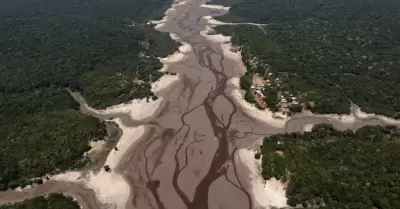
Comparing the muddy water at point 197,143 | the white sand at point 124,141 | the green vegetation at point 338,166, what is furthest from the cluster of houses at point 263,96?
the white sand at point 124,141

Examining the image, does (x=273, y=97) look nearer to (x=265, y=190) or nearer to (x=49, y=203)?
(x=265, y=190)

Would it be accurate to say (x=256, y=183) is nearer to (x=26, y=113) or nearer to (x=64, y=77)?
(x=26, y=113)

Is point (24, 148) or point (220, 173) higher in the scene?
point (24, 148)

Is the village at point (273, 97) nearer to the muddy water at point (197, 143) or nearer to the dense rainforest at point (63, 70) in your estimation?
the muddy water at point (197, 143)

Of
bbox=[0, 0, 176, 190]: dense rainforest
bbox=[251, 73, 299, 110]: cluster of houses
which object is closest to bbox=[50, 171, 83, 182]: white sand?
bbox=[0, 0, 176, 190]: dense rainforest

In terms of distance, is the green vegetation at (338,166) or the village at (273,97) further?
the village at (273,97)

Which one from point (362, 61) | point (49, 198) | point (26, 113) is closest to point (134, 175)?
point (49, 198)
